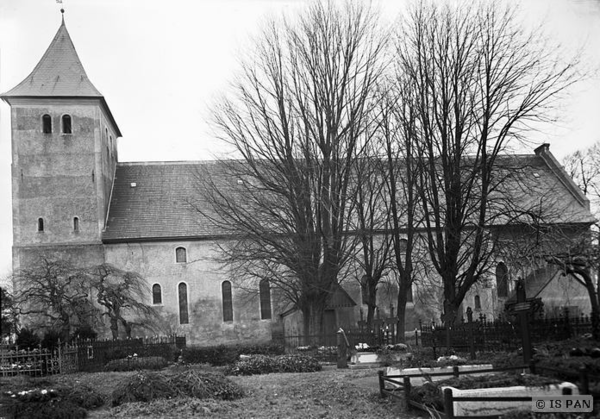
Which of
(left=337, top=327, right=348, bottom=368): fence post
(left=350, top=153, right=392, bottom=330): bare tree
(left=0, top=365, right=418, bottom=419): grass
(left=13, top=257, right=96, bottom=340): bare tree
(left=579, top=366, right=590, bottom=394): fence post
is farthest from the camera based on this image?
(left=13, top=257, right=96, bottom=340): bare tree

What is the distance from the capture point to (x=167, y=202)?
43094 mm

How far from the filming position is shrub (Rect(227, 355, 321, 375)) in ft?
63.6

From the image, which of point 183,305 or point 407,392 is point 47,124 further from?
point 407,392

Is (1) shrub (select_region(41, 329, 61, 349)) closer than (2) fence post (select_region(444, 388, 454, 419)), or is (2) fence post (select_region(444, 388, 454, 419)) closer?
(2) fence post (select_region(444, 388, 454, 419))

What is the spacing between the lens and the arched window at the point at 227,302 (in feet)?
135

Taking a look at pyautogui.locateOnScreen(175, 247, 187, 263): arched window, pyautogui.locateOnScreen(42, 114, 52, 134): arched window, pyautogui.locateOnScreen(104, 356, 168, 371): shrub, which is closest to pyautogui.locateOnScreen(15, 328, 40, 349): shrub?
pyautogui.locateOnScreen(104, 356, 168, 371): shrub

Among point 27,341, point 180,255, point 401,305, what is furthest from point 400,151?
point 180,255

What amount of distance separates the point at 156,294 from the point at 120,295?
6.44m

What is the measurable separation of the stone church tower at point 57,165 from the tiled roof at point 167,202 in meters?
1.52

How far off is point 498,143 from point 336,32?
775 cm

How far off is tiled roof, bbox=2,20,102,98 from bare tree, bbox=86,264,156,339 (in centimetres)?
1127

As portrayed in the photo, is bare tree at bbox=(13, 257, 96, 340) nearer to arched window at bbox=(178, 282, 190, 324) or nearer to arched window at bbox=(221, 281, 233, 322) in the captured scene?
arched window at bbox=(178, 282, 190, 324)

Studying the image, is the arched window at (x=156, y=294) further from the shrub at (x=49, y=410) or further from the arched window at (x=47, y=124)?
the shrub at (x=49, y=410)

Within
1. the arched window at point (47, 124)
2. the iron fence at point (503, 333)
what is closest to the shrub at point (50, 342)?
→ the iron fence at point (503, 333)
